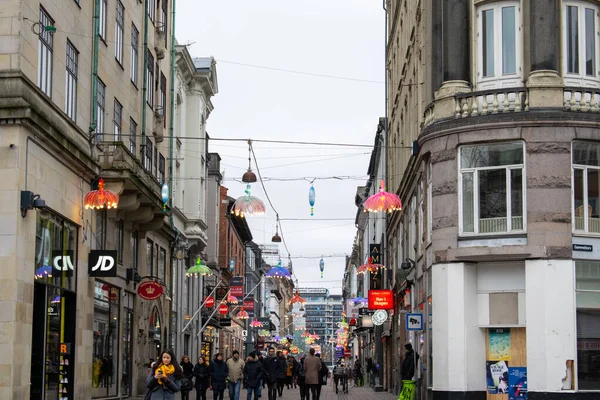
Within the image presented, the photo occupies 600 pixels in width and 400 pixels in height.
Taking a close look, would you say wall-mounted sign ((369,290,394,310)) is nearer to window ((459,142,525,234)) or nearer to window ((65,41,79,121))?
window ((459,142,525,234))

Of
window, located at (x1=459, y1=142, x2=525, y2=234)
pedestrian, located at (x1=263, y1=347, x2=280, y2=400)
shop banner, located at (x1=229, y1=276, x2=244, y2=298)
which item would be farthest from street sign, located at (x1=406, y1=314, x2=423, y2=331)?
shop banner, located at (x1=229, y1=276, x2=244, y2=298)

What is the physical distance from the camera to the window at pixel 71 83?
88.9 ft

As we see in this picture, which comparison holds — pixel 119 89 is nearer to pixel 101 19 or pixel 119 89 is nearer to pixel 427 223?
pixel 101 19

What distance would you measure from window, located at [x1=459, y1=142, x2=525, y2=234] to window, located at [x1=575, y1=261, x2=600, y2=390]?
202 centimetres

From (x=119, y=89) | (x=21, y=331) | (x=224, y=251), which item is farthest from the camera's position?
(x=224, y=251)

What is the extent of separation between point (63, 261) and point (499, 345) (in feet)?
38.9

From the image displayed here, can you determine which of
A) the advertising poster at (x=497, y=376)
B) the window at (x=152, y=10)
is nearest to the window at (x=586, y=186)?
the advertising poster at (x=497, y=376)

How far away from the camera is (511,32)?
91.9ft

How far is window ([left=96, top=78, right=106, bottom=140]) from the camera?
30797 millimetres

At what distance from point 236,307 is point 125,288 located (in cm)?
4568

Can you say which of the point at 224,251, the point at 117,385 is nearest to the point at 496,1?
the point at 117,385

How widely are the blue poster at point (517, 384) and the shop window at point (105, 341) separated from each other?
12274mm

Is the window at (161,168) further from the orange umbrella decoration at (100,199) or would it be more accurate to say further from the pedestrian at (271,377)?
the orange umbrella decoration at (100,199)

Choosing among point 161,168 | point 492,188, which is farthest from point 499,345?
point 161,168
